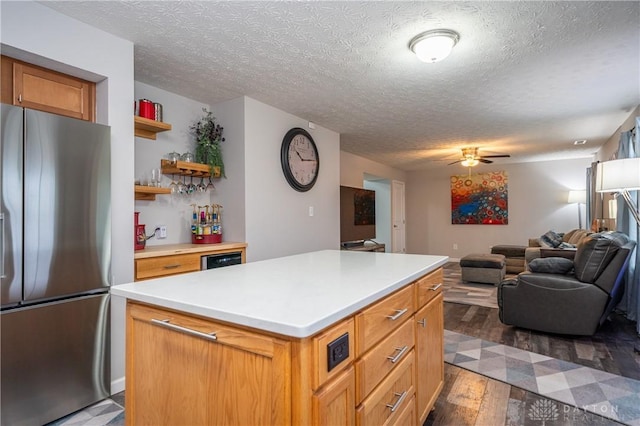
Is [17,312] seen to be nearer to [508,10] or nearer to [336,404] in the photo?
[336,404]

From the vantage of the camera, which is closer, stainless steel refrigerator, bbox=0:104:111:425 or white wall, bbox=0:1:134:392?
stainless steel refrigerator, bbox=0:104:111:425

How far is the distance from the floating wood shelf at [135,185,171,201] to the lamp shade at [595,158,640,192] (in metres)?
3.68

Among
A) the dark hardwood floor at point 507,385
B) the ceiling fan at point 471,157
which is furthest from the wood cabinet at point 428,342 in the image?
the ceiling fan at point 471,157

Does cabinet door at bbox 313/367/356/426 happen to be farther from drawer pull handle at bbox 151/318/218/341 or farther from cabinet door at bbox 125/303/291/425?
drawer pull handle at bbox 151/318/218/341

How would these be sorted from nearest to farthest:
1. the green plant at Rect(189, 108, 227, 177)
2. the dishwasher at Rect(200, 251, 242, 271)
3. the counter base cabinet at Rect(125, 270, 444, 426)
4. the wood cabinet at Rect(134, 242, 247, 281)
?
the counter base cabinet at Rect(125, 270, 444, 426) < the wood cabinet at Rect(134, 242, 247, 281) < the dishwasher at Rect(200, 251, 242, 271) < the green plant at Rect(189, 108, 227, 177)

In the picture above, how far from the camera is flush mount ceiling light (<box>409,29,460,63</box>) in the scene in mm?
2129

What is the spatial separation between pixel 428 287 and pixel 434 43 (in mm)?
1530

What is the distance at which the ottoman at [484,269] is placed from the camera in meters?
5.27

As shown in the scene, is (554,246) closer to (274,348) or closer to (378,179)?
(378,179)

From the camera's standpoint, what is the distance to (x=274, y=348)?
34.7 inches

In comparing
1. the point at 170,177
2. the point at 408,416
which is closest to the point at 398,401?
the point at 408,416

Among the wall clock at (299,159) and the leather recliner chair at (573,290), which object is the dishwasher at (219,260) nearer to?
the wall clock at (299,159)


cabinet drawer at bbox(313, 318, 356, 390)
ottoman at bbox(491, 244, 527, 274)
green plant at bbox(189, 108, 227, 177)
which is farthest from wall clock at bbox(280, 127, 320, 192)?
ottoman at bbox(491, 244, 527, 274)

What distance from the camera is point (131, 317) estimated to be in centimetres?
123
